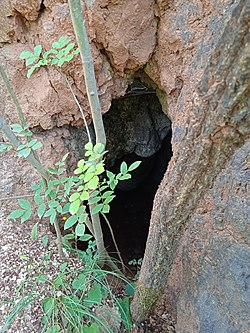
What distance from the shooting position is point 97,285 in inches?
45.7

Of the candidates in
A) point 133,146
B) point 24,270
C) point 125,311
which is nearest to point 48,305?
point 24,270

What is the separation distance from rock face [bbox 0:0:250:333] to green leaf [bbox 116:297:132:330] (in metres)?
0.18

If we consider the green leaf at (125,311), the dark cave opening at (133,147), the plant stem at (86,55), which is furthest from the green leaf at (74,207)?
the dark cave opening at (133,147)

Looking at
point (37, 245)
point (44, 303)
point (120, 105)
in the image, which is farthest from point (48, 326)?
point (120, 105)

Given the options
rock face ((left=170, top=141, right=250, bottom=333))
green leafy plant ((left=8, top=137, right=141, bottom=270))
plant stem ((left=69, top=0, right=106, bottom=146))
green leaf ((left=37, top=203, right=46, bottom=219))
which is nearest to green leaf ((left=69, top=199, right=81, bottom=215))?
green leafy plant ((left=8, top=137, right=141, bottom=270))

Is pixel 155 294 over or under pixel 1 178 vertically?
under

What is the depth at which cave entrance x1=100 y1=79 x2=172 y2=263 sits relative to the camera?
2109 mm

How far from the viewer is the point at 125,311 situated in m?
1.23

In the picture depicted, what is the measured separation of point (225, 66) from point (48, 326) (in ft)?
3.12

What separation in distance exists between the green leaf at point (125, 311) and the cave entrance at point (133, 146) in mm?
731

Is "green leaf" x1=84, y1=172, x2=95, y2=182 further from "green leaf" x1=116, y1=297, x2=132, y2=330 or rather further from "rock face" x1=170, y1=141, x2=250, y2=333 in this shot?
"green leaf" x1=116, y1=297, x2=132, y2=330

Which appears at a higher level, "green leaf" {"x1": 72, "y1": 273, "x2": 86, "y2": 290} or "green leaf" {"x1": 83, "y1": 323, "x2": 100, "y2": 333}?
"green leaf" {"x1": 72, "y1": 273, "x2": 86, "y2": 290}

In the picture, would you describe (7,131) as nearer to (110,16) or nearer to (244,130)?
(110,16)

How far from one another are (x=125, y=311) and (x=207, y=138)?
2.80 feet
